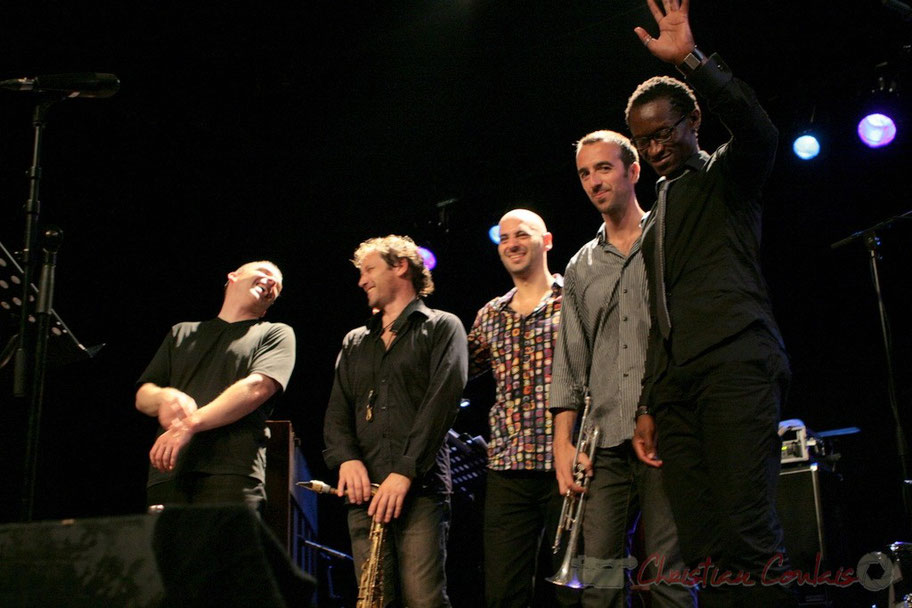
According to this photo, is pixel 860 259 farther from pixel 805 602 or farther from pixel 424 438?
pixel 424 438

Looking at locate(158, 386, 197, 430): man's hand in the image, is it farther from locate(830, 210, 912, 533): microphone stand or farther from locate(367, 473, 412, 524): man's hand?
locate(830, 210, 912, 533): microphone stand

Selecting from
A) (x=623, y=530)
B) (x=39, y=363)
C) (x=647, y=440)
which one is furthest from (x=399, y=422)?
(x=39, y=363)

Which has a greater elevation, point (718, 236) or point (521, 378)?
point (718, 236)

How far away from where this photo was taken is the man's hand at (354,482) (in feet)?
11.1

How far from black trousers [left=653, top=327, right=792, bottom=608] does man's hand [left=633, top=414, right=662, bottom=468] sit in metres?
0.14

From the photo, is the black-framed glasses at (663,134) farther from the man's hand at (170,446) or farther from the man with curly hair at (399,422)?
the man's hand at (170,446)

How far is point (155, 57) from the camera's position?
19.2 ft

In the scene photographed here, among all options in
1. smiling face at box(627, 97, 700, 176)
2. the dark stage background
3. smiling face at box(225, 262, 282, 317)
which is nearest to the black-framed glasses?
smiling face at box(627, 97, 700, 176)

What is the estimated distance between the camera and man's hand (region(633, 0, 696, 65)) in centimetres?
246

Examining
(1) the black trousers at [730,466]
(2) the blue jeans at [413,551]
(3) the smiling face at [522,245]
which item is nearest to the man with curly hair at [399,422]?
(2) the blue jeans at [413,551]

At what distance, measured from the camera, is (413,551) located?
330 centimetres

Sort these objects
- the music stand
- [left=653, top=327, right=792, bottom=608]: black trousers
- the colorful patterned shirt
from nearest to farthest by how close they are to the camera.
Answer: [left=653, top=327, right=792, bottom=608]: black trousers
the music stand
the colorful patterned shirt

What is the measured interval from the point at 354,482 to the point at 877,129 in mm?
4996

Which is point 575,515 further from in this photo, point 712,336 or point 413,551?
point 712,336
